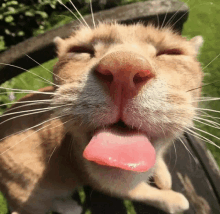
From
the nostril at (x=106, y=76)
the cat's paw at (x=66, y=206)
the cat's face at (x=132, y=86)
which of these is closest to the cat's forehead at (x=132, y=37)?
the cat's face at (x=132, y=86)

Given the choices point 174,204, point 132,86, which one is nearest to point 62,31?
point 132,86

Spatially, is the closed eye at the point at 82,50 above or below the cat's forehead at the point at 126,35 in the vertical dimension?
below

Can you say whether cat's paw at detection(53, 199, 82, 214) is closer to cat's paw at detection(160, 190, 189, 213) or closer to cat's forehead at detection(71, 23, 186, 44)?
cat's paw at detection(160, 190, 189, 213)

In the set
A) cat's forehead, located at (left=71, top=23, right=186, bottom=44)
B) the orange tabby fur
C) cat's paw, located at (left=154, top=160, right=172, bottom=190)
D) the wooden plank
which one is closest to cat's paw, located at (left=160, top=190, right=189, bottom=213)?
the orange tabby fur

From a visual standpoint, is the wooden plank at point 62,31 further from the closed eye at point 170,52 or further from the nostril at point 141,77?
the nostril at point 141,77

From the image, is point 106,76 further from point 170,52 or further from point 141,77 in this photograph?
point 170,52

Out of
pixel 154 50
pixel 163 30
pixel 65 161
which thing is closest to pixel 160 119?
pixel 154 50

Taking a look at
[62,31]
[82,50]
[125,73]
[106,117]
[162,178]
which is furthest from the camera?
[62,31]
